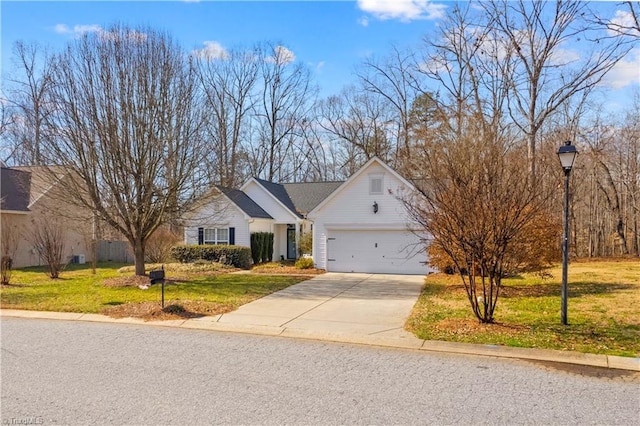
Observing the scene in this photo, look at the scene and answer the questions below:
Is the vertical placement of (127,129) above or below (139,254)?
above

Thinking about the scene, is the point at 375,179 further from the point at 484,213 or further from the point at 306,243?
the point at 484,213

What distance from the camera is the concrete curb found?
20.5ft

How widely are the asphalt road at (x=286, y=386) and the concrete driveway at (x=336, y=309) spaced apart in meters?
1.12

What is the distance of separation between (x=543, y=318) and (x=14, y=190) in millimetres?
24423

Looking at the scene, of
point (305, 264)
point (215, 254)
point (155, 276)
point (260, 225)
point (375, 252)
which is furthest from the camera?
point (260, 225)

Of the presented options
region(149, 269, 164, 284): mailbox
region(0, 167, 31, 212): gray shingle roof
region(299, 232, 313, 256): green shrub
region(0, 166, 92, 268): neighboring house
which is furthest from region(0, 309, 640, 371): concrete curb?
region(0, 167, 31, 212): gray shingle roof

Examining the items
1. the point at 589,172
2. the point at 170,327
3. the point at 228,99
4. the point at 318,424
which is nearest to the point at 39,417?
the point at 318,424

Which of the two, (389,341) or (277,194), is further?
(277,194)

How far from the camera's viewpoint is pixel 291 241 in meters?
26.7

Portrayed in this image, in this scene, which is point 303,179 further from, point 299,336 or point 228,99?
point 299,336

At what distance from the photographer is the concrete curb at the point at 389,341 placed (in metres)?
6.25

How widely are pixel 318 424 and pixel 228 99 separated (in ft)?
123

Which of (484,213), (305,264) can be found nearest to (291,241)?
(305,264)

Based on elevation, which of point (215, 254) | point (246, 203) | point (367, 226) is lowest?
point (215, 254)
